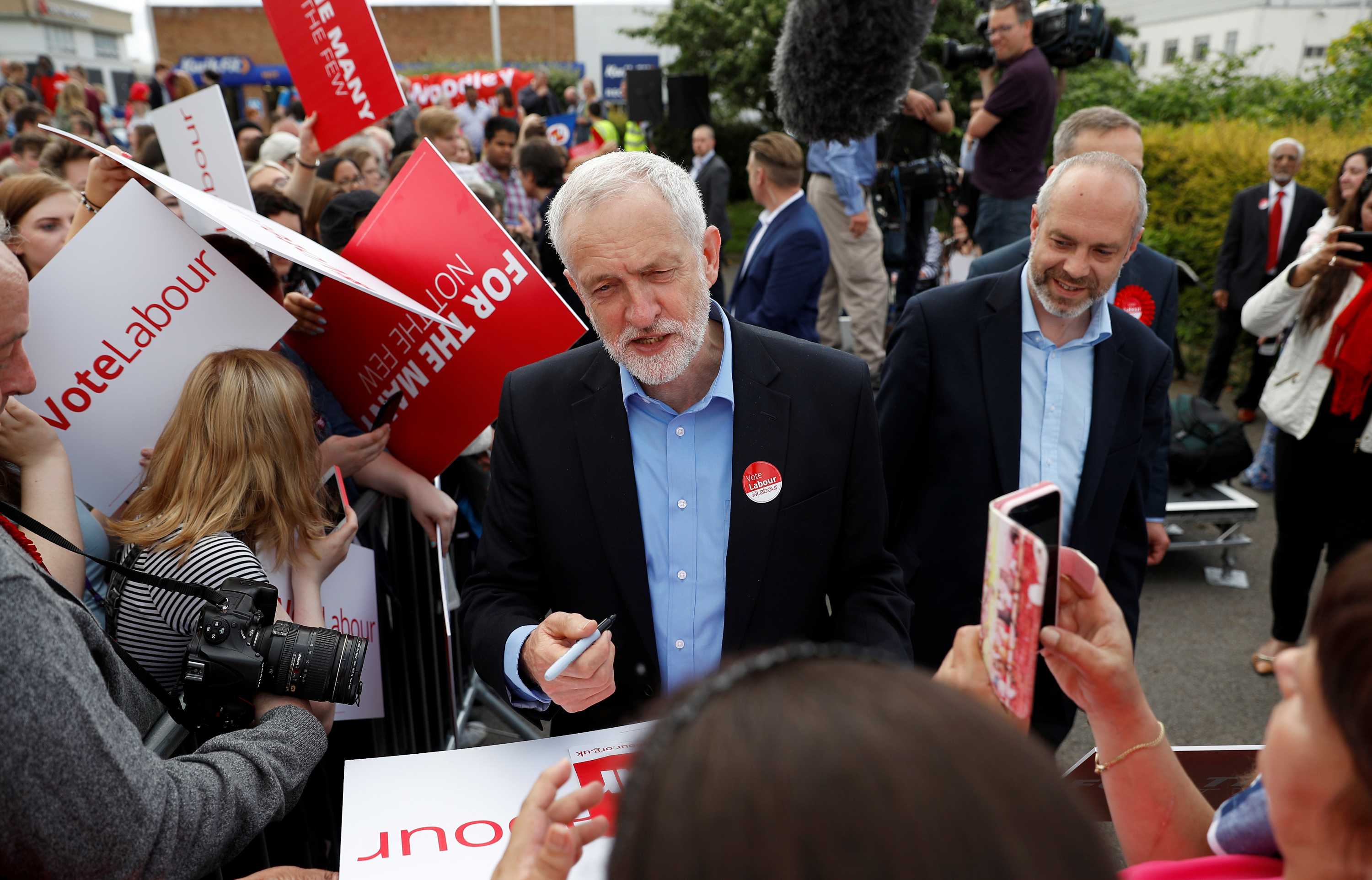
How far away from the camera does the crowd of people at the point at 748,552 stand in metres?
0.69

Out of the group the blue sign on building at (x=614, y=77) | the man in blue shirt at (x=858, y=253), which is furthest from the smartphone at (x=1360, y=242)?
the blue sign on building at (x=614, y=77)

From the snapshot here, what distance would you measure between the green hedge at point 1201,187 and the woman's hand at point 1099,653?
26.9 feet

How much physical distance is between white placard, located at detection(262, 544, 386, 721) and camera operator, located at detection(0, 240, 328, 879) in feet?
2.72

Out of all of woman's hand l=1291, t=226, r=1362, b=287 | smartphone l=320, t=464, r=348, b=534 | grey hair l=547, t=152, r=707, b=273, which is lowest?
smartphone l=320, t=464, r=348, b=534

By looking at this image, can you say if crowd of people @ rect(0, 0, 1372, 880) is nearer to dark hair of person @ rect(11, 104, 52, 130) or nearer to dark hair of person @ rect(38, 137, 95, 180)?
dark hair of person @ rect(38, 137, 95, 180)

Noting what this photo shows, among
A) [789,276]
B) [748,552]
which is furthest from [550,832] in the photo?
[789,276]

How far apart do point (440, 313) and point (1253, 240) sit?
278 inches

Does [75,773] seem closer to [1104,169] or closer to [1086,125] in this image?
[1104,169]

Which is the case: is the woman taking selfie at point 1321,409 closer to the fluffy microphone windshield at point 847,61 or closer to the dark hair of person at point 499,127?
the fluffy microphone windshield at point 847,61

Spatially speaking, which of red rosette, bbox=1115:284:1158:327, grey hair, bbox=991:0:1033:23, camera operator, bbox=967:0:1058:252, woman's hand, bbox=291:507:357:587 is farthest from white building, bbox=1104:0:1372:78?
woman's hand, bbox=291:507:357:587

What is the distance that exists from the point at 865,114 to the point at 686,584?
3192mm

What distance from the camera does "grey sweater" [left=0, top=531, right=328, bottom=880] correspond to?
1.23m

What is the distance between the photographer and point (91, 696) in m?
1.30

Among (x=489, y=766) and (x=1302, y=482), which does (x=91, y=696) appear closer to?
(x=489, y=766)
